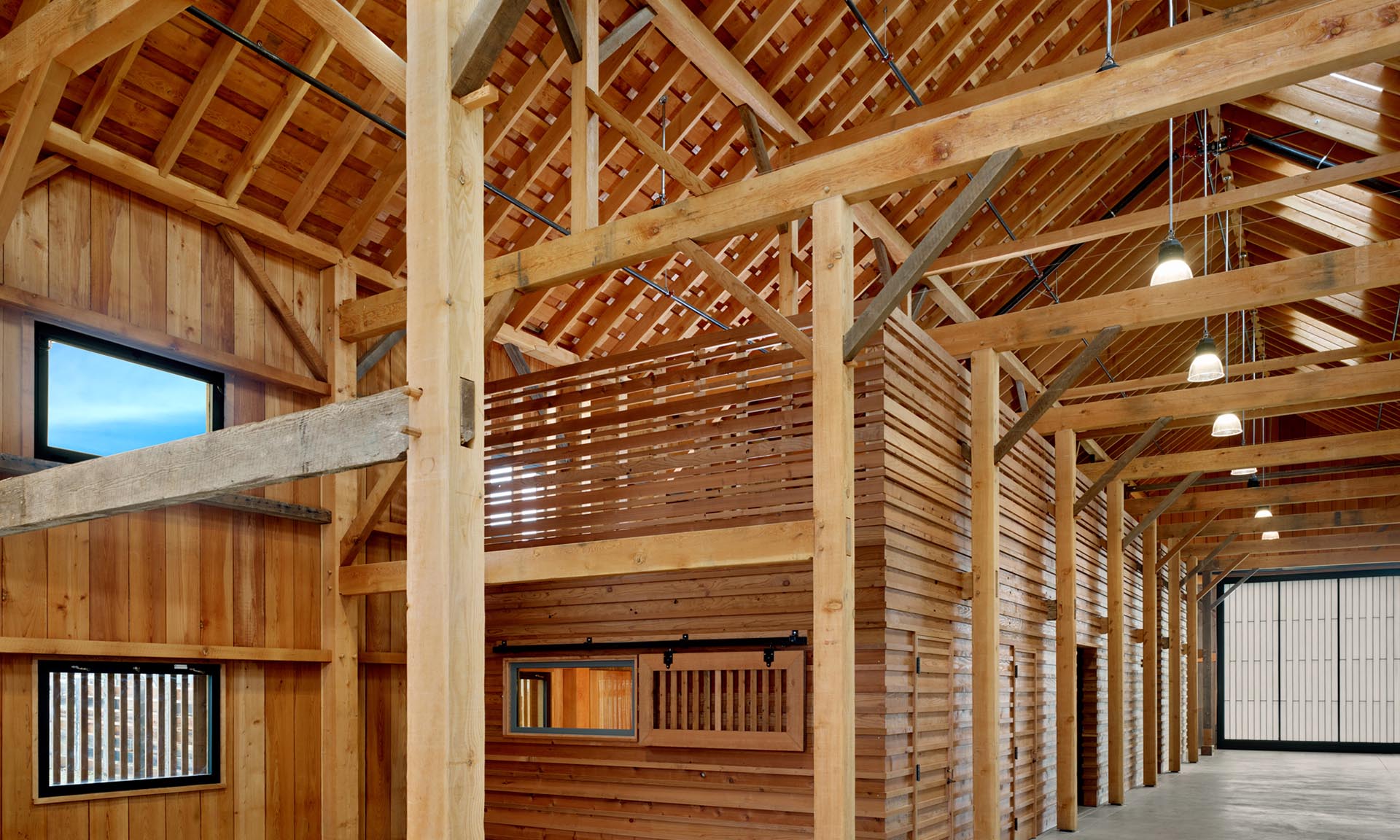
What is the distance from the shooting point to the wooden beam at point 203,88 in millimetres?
7082

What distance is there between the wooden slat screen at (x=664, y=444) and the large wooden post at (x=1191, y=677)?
13917 mm

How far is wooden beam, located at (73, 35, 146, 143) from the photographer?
6.75 meters

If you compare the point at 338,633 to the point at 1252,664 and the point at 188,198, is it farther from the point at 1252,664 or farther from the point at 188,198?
the point at 1252,664

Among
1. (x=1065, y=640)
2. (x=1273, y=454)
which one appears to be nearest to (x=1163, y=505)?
(x=1273, y=454)

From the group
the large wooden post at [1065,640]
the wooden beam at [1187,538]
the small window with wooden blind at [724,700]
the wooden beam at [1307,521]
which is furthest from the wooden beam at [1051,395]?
the wooden beam at [1187,538]

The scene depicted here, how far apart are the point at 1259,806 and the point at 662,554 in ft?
32.0

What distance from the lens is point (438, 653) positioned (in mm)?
3027

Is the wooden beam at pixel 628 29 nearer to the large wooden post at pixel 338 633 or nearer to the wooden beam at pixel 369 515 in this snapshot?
the large wooden post at pixel 338 633

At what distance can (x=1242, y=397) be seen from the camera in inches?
399

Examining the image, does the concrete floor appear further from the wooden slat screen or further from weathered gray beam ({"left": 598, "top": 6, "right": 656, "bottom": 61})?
weathered gray beam ({"left": 598, "top": 6, "right": 656, "bottom": 61})

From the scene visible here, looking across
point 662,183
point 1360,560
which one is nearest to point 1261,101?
point 662,183

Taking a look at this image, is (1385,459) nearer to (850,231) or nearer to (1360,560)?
(1360,560)

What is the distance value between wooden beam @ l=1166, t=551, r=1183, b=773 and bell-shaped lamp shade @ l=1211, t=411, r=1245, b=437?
757cm

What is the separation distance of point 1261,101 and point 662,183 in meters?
6.41
